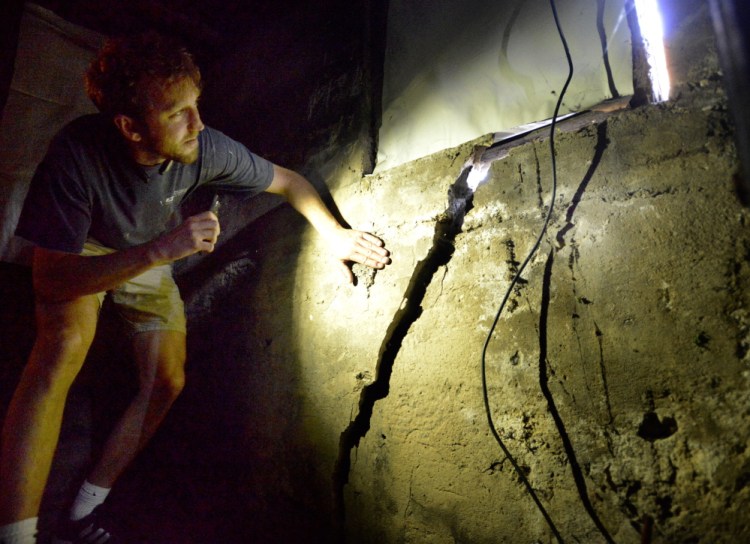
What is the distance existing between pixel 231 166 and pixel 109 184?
666 mm

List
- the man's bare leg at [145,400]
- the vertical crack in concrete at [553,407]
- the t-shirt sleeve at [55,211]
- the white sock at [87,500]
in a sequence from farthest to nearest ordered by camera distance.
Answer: the man's bare leg at [145,400]
the white sock at [87,500]
the t-shirt sleeve at [55,211]
the vertical crack in concrete at [553,407]

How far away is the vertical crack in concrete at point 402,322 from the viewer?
1.92 meters

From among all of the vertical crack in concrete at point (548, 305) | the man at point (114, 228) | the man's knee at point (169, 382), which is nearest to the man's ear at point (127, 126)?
the man at point (114, 228)

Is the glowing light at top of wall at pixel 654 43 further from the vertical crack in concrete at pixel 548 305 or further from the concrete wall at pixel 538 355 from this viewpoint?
the vertical crack in concrete at pixel 548 305

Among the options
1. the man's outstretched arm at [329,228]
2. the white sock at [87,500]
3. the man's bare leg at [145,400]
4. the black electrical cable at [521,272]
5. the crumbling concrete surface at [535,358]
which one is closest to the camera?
the crumbling concrete surface at [535,358]

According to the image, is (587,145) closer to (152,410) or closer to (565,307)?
(565,307)

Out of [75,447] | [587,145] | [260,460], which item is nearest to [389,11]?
[587,145]

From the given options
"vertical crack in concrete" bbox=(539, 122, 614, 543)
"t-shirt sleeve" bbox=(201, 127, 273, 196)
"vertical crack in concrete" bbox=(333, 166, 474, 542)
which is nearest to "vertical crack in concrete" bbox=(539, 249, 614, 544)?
"vertical crack in concrete" bbox=(539, 122, 614, 543)

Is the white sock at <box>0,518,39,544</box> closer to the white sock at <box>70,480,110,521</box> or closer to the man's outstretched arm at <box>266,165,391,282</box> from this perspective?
the white sock at <box>70,480,110,521</box>

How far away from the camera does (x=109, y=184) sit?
2.16m

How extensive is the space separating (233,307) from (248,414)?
739mm

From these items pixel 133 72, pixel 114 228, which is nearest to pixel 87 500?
pixel 114 228

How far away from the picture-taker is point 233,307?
2719 mm

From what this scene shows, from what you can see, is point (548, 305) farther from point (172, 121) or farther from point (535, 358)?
point (172, 121)
